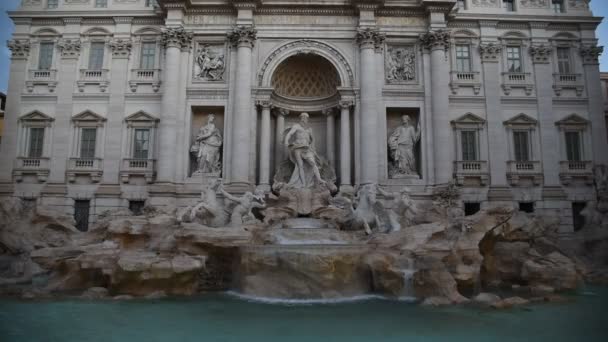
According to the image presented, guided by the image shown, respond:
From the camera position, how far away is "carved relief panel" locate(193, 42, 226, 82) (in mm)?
20375

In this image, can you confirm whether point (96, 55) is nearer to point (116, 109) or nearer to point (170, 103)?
point (116, 109)

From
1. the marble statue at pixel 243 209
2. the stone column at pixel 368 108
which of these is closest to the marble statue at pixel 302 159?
the stone column at pixel 368 108

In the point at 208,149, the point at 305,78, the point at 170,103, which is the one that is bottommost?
the point at 208,149

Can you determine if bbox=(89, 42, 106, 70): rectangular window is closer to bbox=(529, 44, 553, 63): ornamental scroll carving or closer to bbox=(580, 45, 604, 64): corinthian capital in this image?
bbox=(529, 44, 553, 63): ornamental scroll carving

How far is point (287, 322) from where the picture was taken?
8555 mm

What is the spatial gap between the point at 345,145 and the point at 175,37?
10.4 meters

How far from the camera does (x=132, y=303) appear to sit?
1041 cm

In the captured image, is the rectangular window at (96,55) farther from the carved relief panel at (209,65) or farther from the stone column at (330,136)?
the stone column at (330,136)

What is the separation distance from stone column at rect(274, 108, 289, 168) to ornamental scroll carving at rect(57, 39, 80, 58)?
38.1 ft

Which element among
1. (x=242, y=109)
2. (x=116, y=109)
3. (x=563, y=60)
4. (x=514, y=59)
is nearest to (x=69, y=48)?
(x=116, y=109)

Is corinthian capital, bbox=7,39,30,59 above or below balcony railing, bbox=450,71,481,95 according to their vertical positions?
above

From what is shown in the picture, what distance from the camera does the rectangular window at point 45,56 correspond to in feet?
71.1

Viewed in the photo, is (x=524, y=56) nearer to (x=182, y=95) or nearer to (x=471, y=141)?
(x=471, y=141)

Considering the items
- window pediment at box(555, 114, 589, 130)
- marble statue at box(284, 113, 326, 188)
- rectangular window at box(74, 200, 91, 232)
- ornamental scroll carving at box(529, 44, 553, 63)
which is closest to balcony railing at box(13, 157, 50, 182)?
rectangular window at box(74, 200, 91, 232)
